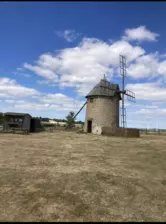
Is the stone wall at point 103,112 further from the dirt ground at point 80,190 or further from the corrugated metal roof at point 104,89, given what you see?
the dirt ground at point 80,190

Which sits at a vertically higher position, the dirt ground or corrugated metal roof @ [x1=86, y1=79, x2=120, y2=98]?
corrugated metal roof @ [x1=86, y1=79, x2=120, y2=98]

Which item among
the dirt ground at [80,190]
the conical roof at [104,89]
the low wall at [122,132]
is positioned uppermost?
the conical roof at [104,89]

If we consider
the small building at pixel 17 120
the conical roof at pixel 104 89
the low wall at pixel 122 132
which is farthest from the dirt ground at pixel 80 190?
the conical roof at pixel 104 89

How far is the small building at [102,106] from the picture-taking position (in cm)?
3080

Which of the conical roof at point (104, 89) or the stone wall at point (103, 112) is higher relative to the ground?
the conical roof at point (104, 89)

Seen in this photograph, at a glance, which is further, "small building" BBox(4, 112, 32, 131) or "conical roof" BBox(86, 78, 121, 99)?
"conical roof" BBox(86, 78, 121, 99)

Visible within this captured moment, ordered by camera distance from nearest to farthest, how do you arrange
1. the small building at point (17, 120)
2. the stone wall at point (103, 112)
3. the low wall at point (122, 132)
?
the low wall at point (122, 132)
the small building at point (17, 120)
the stone wall at point (103, 112)

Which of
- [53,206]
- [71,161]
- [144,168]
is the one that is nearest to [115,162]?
[144,168]

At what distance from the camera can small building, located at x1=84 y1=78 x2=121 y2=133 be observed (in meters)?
30.8

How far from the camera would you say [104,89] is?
32.0m

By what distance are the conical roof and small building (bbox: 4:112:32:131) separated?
11111 mm

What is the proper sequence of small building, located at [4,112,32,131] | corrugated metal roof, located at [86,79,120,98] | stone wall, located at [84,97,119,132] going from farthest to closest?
corrugated metal roof, located at [86,79,120,98]
stone wall, located at [84,97,119,132]
small building, located at [4,112,32,131]

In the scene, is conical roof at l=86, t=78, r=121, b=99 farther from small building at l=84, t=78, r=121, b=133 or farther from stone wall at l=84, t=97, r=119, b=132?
stone wall at l=84, t=97, r=119, b=132

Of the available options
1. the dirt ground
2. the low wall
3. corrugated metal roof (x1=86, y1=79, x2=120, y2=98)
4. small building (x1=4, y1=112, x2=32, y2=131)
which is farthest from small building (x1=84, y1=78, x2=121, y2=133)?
the dirt ground
